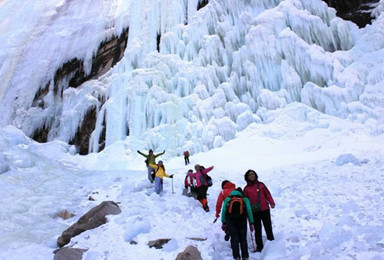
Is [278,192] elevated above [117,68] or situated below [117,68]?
below

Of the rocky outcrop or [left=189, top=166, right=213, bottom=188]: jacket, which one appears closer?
the rocky outcrop

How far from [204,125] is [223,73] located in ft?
11.1

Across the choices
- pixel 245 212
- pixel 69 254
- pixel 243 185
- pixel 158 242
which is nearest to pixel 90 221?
pixel 69 254

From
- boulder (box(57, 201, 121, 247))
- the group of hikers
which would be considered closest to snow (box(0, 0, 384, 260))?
boulder (box(57, 201, 121, 247))

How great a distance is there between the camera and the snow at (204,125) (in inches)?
261

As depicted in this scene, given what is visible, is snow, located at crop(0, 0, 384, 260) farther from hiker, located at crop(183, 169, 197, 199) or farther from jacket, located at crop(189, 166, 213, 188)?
jacket, located at crop(189, 166, 213, 188)

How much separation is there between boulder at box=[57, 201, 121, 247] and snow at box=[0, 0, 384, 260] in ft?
0.61

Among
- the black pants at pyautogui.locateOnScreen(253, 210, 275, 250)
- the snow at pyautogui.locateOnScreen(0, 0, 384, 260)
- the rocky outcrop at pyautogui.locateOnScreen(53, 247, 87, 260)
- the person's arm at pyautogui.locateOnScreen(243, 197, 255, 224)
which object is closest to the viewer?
the person's arm at pyautogui.locateOnScreen(243, 197, 255, 224)

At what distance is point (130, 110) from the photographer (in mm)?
19938

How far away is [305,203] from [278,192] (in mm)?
1146

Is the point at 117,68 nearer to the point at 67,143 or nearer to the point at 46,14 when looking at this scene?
the point at 67,143

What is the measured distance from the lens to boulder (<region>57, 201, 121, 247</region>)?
691cm

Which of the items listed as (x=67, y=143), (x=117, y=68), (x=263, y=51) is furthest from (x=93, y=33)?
(x=263, y=51)

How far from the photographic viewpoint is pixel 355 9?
1800 cm
